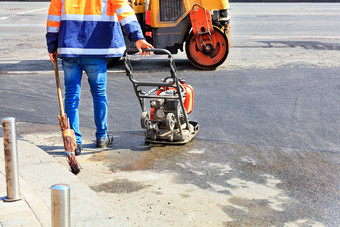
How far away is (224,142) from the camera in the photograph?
20.4 feet

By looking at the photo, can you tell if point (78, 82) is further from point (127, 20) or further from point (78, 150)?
point (127, 20)

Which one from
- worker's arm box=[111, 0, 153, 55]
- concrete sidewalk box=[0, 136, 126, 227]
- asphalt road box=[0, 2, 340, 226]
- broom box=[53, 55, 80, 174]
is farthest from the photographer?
worker's arm box=[111, 0, 153, 55]

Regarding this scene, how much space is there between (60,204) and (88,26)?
3108 mm

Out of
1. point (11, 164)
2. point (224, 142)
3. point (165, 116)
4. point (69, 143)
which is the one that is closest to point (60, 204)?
point (11, 164)

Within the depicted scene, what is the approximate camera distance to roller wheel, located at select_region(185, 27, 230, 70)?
1053 cm

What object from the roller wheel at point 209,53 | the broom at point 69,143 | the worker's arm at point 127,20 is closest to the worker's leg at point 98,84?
the worker's arm at point 127,20

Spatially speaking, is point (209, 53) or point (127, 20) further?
point (209, 53)

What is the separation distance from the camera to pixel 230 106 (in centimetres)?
786

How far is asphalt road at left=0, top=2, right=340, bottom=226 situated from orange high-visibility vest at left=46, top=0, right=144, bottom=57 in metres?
1.08

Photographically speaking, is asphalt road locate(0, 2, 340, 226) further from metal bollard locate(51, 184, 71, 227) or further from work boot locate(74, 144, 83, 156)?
metal bollard locate(51, 184, 71, 227)

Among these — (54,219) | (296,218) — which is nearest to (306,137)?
(296,218)

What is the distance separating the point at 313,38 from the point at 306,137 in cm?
904

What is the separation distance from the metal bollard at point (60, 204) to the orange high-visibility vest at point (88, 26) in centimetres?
299

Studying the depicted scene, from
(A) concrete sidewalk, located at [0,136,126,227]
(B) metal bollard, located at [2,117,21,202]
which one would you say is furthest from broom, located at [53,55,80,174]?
(B) metal bollard, located at [2,117,21,202]
